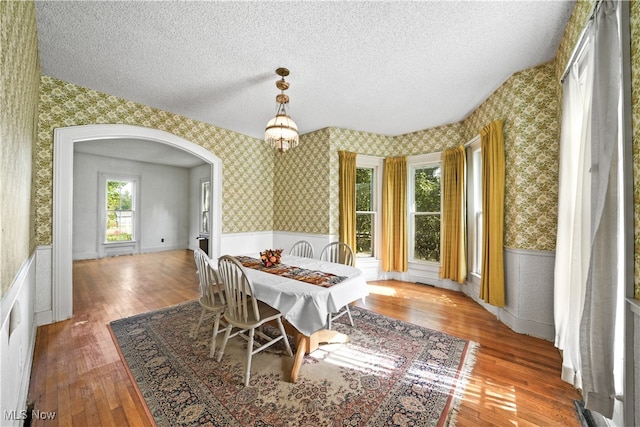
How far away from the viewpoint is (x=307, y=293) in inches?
74.2

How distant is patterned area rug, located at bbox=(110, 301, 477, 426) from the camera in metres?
1.60

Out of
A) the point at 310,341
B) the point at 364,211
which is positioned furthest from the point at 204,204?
the point at 310,341

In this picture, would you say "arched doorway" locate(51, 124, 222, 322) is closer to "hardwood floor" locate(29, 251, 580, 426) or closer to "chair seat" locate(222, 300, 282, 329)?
"hardwood floor" locate(29, 251, 580, 426)

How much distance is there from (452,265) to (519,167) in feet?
6.09

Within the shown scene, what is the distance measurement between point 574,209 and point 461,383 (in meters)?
1.59

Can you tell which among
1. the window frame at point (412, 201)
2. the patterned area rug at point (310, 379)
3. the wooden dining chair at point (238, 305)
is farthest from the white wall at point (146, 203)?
the window frame at point (412, 201)

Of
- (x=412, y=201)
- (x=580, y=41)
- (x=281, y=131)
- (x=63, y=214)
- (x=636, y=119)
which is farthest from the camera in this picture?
(x=412, y=201)

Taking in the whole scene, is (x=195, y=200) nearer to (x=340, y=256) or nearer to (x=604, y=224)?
(x=340, y=256)

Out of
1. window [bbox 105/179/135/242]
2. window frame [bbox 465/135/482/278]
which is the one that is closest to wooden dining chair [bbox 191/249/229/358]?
window frame [bbox 465/135/482/278]

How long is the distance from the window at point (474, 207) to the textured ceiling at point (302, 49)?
0.77m

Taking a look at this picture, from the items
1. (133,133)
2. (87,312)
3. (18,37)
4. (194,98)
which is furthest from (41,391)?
(194,98)

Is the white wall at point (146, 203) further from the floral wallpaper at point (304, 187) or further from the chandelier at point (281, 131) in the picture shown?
the chandelier at point (281, 131)

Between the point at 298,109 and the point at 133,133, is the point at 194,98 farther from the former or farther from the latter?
the point at 298,109

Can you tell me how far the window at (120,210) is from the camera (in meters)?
6.94
